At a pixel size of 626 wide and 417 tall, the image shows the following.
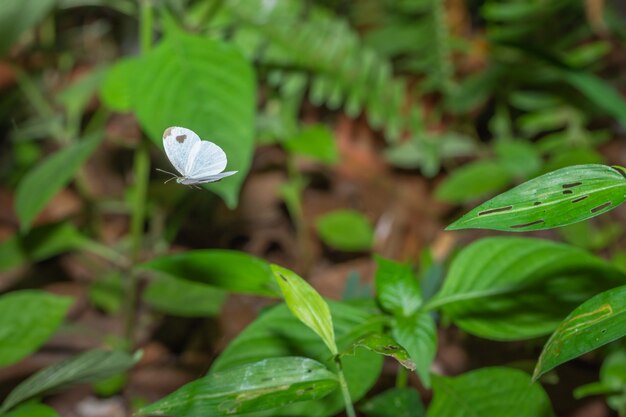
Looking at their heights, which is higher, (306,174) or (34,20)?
(34,20)

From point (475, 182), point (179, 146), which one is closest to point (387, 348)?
point (179, 146)

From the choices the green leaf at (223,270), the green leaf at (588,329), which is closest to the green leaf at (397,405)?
the green leaf at (223,270)

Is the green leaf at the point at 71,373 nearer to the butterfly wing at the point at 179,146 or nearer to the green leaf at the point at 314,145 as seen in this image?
the butterfly wing at the point at 179,146

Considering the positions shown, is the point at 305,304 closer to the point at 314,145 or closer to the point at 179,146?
the point at 179,146

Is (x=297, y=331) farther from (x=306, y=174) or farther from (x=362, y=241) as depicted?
(x=306, y=174)

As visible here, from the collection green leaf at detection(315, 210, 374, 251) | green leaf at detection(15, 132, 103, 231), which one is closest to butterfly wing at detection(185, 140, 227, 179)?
green leaf at detection(15, 132, 103, 231)

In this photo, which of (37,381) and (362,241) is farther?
(362,241)

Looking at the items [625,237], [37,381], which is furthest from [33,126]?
[625,237]
